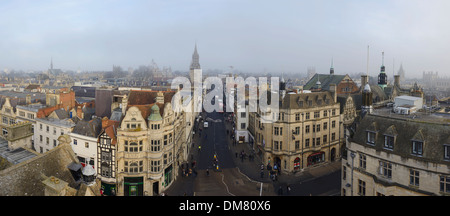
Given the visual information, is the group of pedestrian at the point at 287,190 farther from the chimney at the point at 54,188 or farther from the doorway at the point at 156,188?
the chimney at the point at 54,188

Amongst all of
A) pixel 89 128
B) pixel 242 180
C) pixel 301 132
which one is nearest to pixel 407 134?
pixel 301 132

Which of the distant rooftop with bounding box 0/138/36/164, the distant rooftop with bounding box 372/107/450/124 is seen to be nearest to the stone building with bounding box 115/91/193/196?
the distant rooftop with bounding box 0/138/36/164

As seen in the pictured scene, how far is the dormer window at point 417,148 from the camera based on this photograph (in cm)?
2744

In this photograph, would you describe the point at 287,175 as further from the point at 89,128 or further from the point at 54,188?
the point at 54,188

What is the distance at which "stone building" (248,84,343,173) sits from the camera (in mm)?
51062

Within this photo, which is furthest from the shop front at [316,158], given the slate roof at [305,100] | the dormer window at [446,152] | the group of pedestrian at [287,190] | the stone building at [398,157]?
the dormer window at [446,152]

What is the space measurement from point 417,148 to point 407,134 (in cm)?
175

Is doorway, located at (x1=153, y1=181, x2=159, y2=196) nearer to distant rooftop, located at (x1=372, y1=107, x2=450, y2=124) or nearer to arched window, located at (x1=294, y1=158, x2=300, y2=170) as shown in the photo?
arched window, located at (x1=294, y1=158, x2=300, y2=170)

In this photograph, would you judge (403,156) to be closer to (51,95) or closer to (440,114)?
(440,114)

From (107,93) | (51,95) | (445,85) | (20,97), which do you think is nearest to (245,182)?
(107,93)

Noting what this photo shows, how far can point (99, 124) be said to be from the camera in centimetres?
4453

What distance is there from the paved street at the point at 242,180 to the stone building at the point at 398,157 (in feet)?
32.9

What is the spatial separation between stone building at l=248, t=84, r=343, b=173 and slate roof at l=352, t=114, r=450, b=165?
59.2 ft
